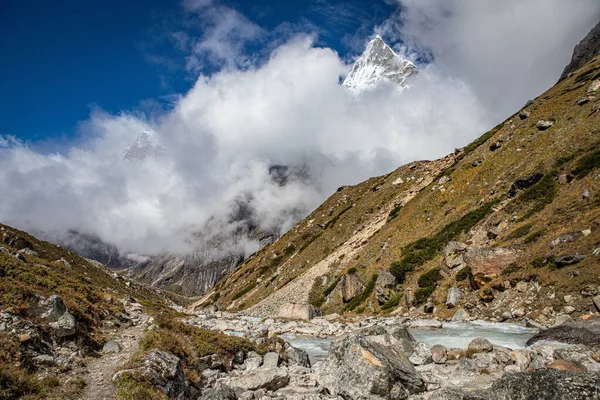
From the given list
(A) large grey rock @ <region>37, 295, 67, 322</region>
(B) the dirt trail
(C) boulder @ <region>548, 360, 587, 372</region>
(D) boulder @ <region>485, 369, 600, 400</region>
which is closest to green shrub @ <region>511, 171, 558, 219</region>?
(C) boulder @ <region>548, 360, 587, 372</region>

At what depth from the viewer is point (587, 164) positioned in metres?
40.2

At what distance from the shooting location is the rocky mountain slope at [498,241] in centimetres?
2970

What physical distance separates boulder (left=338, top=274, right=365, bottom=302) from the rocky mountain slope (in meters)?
0.19

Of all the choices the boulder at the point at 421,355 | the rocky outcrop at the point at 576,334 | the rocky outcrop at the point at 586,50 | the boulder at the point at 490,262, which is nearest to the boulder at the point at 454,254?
the boulder at the point at 490,262

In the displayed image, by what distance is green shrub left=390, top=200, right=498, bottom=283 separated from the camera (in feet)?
162

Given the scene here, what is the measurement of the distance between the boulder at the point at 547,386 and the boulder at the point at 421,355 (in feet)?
23.5

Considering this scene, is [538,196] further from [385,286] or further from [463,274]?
[385,286]

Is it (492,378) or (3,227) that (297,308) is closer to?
(492,378)

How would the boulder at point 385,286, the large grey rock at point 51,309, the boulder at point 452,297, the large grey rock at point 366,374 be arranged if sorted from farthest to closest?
1. the boulder at point 385,286
2. the boulder at point 452,297
3. the large grey rock at point 51,309
4. the large grey rock at point 366,374

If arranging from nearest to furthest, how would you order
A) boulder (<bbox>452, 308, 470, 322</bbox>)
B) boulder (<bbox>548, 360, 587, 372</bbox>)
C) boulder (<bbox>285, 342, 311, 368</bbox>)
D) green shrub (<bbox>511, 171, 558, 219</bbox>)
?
1. boulder (<bbox>548, 360, 587, 372</bbox>)
2. boulder (<bbox>285, 342, 311, 368</bbox>)
3. boulder (<bbox>452, 308, 470, 322</bbox>)
4. green shrub (<bbox>511, 171, 558, 219</bbox>)

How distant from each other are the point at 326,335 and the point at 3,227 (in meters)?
68.2

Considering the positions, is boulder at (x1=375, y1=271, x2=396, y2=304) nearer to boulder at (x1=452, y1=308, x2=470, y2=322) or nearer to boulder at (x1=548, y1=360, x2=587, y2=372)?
boulder at (x1=452, y1=308, x2=470, y2=322)

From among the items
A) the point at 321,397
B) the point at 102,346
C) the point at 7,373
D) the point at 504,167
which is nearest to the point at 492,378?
the point at 321,397

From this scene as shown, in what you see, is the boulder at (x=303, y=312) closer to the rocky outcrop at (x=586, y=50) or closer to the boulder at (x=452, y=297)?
the boulder at (x=452, y=297)
